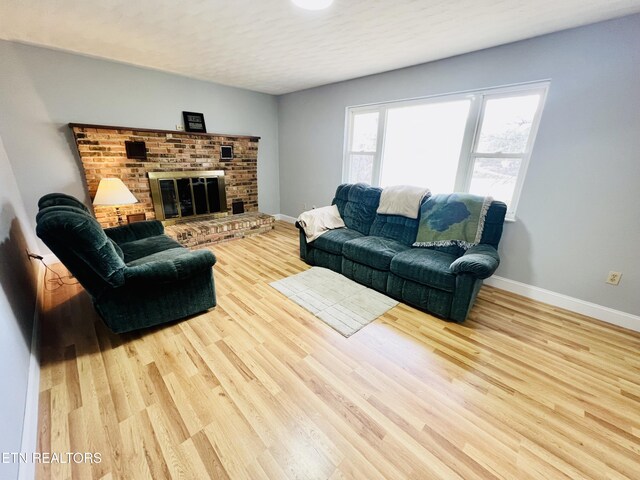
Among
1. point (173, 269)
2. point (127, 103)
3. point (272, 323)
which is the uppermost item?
point (127, 103)

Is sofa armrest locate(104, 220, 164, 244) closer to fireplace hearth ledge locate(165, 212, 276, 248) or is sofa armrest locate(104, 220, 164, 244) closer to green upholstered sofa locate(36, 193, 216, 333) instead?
green upholstered sofa locate(36, 193, 216, 333)

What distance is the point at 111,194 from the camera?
284 cm

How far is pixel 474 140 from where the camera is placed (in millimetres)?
2713

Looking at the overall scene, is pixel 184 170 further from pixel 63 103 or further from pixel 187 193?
pixel 63 103

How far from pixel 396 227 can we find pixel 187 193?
3.13m

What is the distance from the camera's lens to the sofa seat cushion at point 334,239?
9.48 ft

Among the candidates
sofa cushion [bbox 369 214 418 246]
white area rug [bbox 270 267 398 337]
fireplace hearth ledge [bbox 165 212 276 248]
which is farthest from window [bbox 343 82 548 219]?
fireplace hearth ledge [bbox 165 212 276 248]

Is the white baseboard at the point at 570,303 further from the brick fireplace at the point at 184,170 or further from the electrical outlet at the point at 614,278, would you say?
the brick fireplace at the point at 184,170

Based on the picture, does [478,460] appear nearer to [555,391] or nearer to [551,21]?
[555,391]

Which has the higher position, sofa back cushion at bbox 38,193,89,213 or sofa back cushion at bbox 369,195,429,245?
sofa back cushion at bbox 38,193,89,213

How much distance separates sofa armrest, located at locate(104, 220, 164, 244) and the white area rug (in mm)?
1468

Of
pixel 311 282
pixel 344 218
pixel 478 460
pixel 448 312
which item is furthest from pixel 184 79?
pixel 478 460

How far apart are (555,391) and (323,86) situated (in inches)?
171

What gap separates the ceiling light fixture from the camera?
1.69 metres
